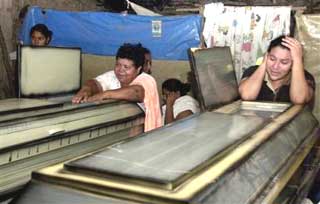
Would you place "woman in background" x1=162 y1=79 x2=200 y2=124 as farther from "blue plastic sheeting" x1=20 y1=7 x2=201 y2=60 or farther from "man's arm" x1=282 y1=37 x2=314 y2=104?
"man's arm" x1=282 y1=37 x2=314 y2=104

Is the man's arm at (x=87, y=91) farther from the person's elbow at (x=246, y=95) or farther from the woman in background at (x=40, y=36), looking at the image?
the woman in background at (x=40, y=36)

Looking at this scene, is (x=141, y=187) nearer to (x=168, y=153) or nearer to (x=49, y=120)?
(x=168, y=153)

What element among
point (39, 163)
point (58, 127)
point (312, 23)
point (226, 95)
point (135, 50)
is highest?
point (312, 23)

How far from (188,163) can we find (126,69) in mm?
1959

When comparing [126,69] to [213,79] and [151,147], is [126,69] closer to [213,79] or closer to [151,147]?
[213,79]

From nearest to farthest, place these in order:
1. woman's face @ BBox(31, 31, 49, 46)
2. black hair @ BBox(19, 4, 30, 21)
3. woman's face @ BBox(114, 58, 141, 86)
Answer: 1. woman's face @ BBox(114, 58, 141, 86)
2. woman's face @ BBox(31, 31, 49, 46)
3. black hair @ BBox(19, 4, 30, 21)

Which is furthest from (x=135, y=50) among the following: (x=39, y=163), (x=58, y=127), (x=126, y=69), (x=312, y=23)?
(x=312, y=23)

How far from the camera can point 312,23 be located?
3.84 metres

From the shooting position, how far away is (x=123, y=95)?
9.25 feet

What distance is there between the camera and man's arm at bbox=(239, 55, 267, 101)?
8.94 ft

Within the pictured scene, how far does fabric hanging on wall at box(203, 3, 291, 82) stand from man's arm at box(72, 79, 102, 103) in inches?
58.4

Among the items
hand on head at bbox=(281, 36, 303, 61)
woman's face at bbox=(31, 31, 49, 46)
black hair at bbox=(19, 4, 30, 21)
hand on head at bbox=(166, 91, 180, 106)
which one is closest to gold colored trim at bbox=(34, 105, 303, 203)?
hand on head at bbox=(281, 36, 303, 61)

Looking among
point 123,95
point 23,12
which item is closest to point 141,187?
point 123,95

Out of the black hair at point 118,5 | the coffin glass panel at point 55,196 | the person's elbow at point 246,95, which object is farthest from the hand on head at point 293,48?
the black hair at point 118,5
